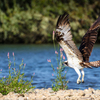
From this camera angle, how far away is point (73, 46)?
5.88 m

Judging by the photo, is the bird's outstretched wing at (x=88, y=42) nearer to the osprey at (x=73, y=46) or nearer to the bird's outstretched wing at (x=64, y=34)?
the osprey at (x=73, y=46)

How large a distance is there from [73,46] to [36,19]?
3056cm

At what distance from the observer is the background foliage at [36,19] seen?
35250mm

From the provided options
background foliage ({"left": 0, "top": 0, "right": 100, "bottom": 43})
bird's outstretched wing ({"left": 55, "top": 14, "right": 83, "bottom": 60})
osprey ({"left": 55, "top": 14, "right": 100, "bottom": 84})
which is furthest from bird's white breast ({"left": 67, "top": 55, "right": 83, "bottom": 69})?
background foliage ({"left": 0, "top": 0, "right": 100, "bottom": 43})

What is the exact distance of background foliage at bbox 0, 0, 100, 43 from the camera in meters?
35.2

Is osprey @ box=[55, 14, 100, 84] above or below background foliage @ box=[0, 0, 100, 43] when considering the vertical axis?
above

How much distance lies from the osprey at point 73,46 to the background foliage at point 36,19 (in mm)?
27582

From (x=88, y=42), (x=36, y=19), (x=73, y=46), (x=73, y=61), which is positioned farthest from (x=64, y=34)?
(x=36, y=19)

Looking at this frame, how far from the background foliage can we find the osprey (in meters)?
27.6

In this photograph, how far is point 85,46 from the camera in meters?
6.45

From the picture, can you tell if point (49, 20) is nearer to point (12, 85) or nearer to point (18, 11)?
point (18, 11)

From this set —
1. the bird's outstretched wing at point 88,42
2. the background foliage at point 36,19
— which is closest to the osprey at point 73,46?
the bird's outstretched wing at point 88,42

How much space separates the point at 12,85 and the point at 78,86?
3.02 meters

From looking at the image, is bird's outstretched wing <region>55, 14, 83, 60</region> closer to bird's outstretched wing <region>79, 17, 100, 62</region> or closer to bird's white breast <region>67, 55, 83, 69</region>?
bird's white breast <region>67, 55, 83, 69</region>
